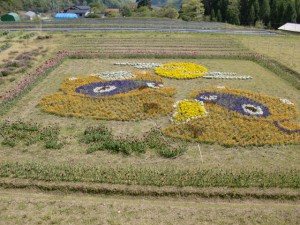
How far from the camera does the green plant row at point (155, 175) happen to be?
450 inches

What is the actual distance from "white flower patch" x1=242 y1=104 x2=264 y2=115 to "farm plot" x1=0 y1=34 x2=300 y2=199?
6 centimetres

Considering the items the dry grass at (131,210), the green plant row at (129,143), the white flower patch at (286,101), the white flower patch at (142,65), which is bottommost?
the dry grass at (131,210)

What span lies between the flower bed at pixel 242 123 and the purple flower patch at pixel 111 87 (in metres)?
4.23

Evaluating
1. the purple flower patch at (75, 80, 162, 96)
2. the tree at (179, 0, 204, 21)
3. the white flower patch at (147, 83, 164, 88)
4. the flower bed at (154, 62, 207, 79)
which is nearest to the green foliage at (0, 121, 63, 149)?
the purple flower patch at (75, 80, 162, 96)

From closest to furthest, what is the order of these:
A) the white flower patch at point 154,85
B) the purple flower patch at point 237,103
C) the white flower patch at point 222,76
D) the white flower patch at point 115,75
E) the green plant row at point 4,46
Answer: the purple flower patch at point 237,103 → the white flower patch at point 154,85 → the white flower patch at point 115,75 → the white flower patch at point 222,76 → the green plant row at point 4,46

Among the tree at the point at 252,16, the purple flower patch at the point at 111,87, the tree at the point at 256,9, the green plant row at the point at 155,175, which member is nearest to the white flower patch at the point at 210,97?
the purple flower patch at the point at 111,87

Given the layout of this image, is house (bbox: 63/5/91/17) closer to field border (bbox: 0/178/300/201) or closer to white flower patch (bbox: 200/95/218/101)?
white flower patch (bbox: 200/95/218/101)

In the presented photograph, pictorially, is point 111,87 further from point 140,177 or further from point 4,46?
point 4,46

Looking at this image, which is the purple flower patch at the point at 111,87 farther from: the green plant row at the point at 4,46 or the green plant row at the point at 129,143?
the green plant row at the point at 4,46

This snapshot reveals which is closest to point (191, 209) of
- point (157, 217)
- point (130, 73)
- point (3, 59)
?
point (157, 217)

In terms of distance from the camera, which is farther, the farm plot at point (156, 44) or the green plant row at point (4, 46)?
the farm plot at point (156, 44)

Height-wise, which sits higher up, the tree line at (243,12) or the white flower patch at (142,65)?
the tree line at (243,12)

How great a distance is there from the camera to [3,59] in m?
29.4

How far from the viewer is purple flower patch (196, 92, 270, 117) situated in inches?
687
